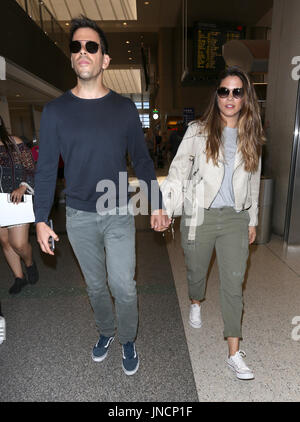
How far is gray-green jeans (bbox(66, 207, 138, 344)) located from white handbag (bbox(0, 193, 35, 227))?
936mm

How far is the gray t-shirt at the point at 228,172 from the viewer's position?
6.16ft

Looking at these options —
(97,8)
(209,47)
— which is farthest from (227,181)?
(97,8)

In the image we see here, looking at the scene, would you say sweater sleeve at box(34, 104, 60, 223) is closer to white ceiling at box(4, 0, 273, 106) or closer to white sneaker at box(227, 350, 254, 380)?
white sneaker at box(227, 350, 254, 380)

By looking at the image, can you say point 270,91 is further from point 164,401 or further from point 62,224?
point 164,401

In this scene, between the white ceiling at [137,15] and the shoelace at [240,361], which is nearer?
the shoelace at [240,361]

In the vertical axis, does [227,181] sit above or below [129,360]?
above

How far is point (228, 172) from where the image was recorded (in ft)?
6.17

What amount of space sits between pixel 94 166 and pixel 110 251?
0.49 m

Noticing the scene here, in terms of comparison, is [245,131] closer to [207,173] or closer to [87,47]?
[207,173]

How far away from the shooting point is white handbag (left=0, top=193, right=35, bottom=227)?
2.50 meters

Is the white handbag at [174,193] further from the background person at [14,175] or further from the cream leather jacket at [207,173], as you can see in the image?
the background person at [14,175]

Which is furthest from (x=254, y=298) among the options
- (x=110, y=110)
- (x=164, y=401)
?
(x=110, y=110)

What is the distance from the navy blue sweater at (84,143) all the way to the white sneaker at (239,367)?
1.21 metres

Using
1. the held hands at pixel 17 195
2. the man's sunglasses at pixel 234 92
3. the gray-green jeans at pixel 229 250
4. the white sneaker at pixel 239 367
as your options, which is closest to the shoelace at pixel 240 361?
the white sneaker at pixel 239 367
